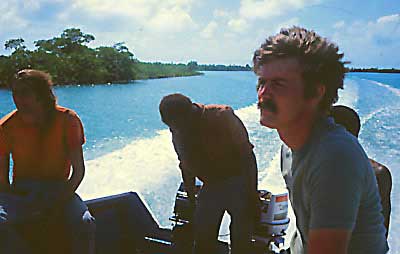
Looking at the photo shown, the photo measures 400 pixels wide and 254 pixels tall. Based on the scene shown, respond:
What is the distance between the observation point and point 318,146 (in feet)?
2.40

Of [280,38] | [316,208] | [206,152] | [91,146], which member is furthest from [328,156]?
[91,146]

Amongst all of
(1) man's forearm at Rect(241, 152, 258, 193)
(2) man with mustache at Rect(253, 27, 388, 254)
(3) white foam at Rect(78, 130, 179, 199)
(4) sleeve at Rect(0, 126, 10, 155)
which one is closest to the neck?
(2) man with mustache at Rect(253, 27, 388, 254)

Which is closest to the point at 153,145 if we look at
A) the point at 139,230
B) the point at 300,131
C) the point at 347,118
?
the point at 139,230

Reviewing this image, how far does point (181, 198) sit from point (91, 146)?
17.3 feet

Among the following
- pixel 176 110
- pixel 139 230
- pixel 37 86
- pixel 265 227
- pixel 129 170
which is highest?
pixel 37 86

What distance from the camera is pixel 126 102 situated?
1477 centimetres

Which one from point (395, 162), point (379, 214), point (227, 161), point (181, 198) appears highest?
point (379, 214)

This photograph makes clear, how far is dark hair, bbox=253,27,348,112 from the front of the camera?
2.48 feet

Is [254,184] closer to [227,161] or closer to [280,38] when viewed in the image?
[227,161]

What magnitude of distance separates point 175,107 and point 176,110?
0.05 feet

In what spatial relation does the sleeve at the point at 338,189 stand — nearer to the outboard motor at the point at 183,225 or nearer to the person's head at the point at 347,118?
the person's head at the point at 347,118

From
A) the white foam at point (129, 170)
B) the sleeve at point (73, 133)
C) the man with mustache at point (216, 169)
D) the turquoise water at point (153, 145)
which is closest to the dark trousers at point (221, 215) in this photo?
the man with mustache at point (216, 169)

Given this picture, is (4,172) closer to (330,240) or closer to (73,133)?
(73,133)

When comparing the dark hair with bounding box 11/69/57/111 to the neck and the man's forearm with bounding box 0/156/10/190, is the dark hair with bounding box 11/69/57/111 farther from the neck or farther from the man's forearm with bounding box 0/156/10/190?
the neck
